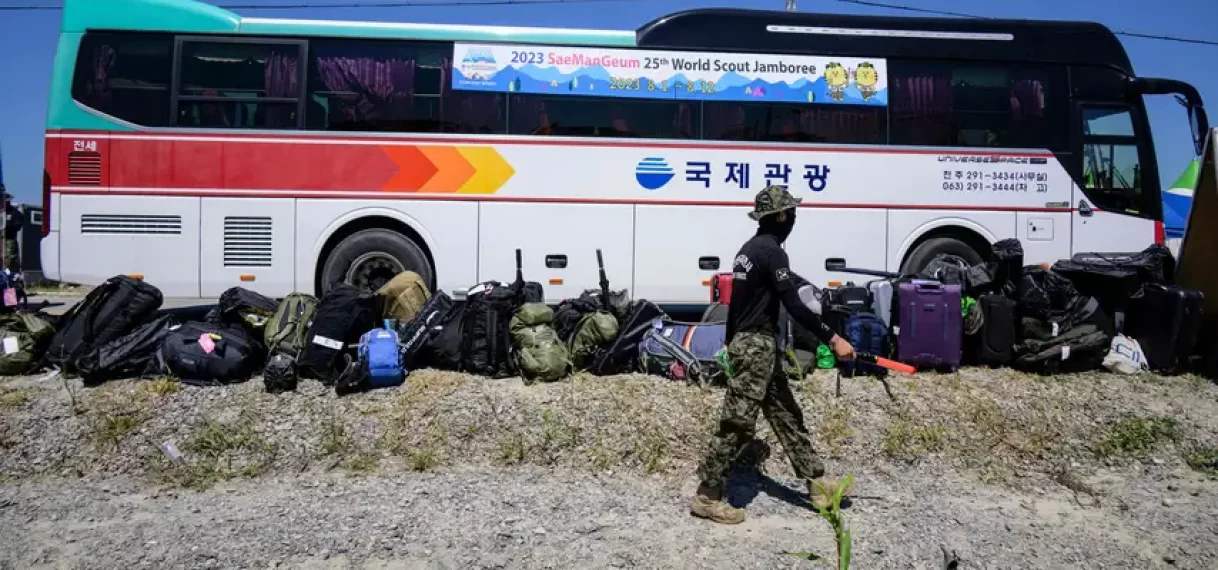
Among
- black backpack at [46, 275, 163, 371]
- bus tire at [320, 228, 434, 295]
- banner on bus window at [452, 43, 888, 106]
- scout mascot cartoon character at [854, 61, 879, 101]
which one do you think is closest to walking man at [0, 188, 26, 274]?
black backpack at [46, 275, 163, 371]

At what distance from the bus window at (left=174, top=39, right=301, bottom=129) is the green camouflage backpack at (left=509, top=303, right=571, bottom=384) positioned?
3.84 meters

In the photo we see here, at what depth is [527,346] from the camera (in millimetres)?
7266

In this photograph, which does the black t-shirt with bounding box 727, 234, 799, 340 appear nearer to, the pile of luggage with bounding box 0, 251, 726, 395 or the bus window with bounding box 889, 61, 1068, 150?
the pile of luggage with bounding box 0, 251, 726, 395

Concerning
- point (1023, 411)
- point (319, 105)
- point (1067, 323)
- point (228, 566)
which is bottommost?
point (228, 566)

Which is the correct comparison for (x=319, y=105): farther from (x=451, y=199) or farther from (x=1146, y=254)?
(x=1146, y=254)

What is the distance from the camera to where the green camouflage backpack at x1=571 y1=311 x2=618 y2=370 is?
7430 millimetres

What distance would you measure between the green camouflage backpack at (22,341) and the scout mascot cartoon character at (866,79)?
29.4 feet

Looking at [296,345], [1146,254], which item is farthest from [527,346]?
[1146,254]

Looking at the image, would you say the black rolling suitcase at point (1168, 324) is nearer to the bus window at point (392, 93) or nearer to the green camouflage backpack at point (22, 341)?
the bus window at point (392, 93)

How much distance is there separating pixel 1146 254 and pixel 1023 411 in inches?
116

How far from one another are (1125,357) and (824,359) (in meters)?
3.09

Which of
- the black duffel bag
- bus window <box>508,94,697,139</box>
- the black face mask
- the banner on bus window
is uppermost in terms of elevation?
the banner on bus window

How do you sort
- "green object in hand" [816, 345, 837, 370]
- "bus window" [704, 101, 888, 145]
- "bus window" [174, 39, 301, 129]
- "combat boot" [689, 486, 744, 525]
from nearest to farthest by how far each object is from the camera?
"combat boot" [689, 486, 744, 525], "green object in hand" [816, 345, 837, 370], "bus window" [174, 39, 301, 129], "bus window" [704, 101, 888, 145]

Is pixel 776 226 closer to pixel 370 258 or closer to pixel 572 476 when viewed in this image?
pixel 572 476
